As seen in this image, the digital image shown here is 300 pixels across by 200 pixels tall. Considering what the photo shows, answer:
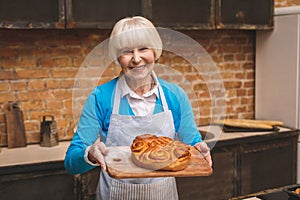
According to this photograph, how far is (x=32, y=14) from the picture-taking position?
239cm

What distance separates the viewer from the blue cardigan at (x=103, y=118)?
61.3 inches

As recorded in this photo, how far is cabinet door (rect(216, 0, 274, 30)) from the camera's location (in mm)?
2984

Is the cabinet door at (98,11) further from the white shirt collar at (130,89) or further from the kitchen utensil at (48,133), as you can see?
the white shirt collar at (130,89)

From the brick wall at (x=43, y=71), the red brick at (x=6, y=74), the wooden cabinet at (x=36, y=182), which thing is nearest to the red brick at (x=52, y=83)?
the brick wall at (x=43, y=71)

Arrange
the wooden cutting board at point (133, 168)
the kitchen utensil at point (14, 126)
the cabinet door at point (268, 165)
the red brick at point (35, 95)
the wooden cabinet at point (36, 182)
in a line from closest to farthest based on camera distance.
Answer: the wooden cutting board at point (133, 168)
the wooden cabinet at point (36, 182)
the kitchen utensil at point (14, 126)
the red brick at point (35, 95)
the cabinet door at point (268, 165)

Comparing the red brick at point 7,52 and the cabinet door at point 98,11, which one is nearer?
the cabinet door at point 98,11

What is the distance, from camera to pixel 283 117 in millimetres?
3246

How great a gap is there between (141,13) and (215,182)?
1.25 m

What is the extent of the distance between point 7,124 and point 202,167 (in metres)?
1.61

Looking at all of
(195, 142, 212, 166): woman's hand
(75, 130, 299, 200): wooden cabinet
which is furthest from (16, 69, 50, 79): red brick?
(195, 142, 212, 166): woman's hand

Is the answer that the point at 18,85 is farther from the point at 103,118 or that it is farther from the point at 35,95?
the point at 103,118

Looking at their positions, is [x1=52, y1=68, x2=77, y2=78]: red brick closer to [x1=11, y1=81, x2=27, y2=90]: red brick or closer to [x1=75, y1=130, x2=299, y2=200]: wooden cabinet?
[x1=11, y1=81, x2=27, y2=90]: red brick

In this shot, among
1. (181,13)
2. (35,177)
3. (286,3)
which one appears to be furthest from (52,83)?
(286,3)

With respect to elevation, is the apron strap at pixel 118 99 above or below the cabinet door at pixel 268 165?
above
